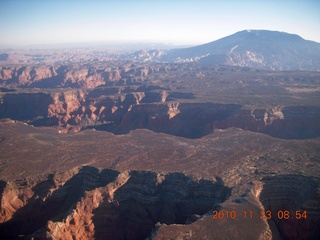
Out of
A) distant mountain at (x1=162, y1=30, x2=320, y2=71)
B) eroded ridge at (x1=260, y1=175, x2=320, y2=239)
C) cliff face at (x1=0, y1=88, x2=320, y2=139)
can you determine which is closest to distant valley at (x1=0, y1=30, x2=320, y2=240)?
eroded ridge at (x1=260, y1=175, x2=320, y2=239)

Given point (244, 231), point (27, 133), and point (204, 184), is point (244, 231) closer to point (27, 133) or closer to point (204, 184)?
point (204, 184)

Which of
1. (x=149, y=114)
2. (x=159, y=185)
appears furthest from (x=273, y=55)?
(x=159, y=185)

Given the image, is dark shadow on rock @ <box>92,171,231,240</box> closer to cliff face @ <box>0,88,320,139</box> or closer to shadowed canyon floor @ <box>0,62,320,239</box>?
shadowed canyon floor @ <box>0,62,320,239</box>

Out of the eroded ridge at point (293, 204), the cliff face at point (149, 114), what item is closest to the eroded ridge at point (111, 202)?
the eroded ridge at point (293, 204)

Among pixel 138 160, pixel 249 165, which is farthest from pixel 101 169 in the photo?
pixel 249 165

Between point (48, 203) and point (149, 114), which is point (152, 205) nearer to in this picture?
point (48, 203)

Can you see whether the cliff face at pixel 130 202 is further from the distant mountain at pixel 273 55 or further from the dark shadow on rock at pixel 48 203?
the distant mountain at pixel 273 55
